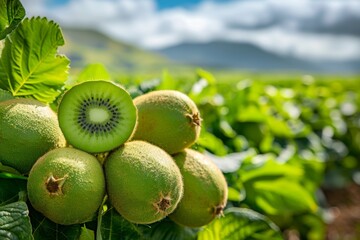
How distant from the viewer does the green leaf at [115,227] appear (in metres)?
1.23

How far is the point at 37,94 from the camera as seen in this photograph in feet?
4.31

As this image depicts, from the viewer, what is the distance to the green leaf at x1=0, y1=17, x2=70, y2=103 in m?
1.23

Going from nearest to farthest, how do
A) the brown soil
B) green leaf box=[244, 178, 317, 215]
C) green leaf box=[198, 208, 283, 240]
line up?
green leaf box=[198, 208, 283, 240]
green leaf box=[244, 178, 317, 215]
the brown soil

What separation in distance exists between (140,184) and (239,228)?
0.48 m

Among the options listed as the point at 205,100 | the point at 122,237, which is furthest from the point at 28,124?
the point at 205,100

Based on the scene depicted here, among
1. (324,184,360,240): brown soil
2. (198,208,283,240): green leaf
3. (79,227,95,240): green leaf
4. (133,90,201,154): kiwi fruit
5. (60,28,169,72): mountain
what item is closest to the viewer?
(79,227,95,240): green leaf

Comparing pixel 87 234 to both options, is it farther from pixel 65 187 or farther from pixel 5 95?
pixel 5 95

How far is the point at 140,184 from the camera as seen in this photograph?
1155mm

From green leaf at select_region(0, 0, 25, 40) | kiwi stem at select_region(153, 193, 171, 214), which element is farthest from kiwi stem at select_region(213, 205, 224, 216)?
green leaf at select_region(0, 0, 25, 40)

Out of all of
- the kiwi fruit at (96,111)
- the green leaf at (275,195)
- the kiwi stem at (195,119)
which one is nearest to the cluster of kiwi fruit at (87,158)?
the kiwi fruit at (96,111)

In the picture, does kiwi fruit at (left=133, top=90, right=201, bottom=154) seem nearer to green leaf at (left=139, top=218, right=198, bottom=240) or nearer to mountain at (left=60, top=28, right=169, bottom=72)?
green leaf at (left=139, top=218, right=198, bottom=240)

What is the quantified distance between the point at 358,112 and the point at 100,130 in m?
6.10

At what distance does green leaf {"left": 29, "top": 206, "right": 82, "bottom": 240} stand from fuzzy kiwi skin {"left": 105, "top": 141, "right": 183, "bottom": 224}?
95 millimetres

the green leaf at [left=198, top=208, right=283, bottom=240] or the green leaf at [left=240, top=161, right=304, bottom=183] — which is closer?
the green leaf at [left=198, top=208, right=283, bottom=240]
